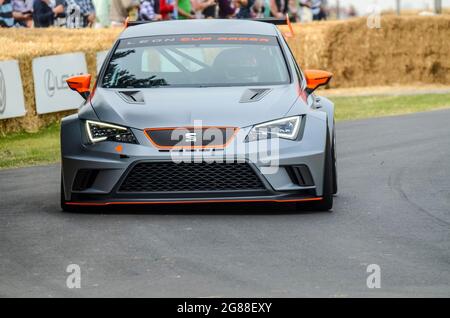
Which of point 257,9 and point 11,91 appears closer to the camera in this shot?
point 11,91

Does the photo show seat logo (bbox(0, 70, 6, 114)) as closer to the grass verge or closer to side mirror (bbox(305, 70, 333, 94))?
the grass verge

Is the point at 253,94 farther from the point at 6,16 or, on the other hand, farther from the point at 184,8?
the point at 184,8

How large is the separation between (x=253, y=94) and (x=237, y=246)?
1985 millimetres

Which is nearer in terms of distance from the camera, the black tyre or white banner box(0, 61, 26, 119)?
the black tyre

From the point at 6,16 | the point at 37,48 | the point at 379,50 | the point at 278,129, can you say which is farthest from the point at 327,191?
the point at 379,50

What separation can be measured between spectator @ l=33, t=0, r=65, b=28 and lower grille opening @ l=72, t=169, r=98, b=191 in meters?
14.5

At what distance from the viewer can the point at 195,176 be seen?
9.57 metres

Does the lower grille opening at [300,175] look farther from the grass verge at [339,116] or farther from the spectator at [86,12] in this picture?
the spectator at [86,12]

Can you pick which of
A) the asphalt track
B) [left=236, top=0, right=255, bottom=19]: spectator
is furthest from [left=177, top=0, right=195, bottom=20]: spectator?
the asphalt track

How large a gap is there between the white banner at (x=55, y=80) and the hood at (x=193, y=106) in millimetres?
8729

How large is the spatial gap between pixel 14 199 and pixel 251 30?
2.50 metres

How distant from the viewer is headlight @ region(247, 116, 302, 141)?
954 centimetres

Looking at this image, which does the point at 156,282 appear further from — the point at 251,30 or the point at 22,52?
the point at 22,52
